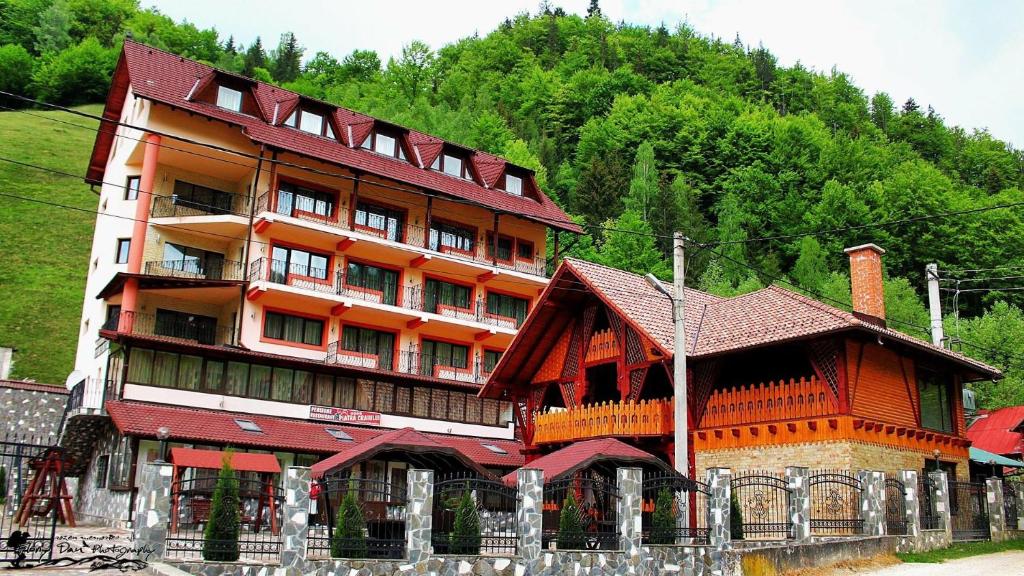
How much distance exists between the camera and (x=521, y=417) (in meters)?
30.5

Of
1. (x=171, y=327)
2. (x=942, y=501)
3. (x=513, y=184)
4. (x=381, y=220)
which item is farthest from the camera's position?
(x=513, y=184)

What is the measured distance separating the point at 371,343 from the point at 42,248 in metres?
36.0

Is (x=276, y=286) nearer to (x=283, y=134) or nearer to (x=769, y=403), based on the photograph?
(x=283, y=134)

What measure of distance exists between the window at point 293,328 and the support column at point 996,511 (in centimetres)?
2455

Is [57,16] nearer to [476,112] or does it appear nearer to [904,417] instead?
[476,112]

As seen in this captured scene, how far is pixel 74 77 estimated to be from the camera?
87.4 m

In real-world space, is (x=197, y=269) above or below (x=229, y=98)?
below

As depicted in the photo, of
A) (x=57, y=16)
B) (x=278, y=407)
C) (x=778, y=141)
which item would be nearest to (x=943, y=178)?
(x=778, y=141)

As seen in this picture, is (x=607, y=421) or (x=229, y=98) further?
(x=229, y=98)

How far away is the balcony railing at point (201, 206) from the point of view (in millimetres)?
35031

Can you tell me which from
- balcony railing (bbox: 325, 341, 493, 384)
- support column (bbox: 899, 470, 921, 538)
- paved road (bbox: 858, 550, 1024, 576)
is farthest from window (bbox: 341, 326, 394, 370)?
paved road (bbox: 858, 550, 1024, 576)

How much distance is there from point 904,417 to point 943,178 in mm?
49357

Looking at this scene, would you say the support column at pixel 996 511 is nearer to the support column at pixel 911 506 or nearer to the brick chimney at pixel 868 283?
the support column at pixel 911 506

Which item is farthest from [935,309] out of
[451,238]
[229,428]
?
[229,428]
